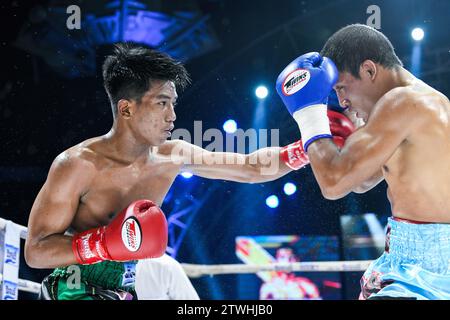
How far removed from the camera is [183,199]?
6.91 metres

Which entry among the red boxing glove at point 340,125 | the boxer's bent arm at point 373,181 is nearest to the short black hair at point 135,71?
the red boxing glove at point 340,125

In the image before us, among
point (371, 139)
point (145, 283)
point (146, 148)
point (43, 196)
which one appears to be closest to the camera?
point (371, 139)

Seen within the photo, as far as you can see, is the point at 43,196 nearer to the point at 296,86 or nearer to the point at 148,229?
the point at 148,229

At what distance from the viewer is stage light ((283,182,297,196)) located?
656 cm

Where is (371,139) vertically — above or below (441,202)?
above

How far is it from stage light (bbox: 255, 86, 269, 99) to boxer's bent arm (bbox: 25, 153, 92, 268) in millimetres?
4302

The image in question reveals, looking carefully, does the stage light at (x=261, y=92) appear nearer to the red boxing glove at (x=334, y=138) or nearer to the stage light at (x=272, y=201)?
the stage light at (x=272, y=201)

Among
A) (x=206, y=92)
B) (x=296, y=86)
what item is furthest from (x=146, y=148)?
(x=206, y=92)

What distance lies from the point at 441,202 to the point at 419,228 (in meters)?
0.11

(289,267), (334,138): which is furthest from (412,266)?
(289,267)

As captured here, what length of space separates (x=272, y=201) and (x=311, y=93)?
182 inches

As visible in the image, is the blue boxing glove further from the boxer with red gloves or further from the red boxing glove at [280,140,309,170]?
the red boxing glove at [280,140,309,170]

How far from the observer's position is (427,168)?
6.29 ft

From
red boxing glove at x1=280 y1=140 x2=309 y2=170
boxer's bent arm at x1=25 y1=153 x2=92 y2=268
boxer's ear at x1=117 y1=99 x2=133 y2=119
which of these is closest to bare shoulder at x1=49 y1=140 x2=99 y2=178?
boxer's bent arm at x1=25 y1=153 x2=92 y2=268
